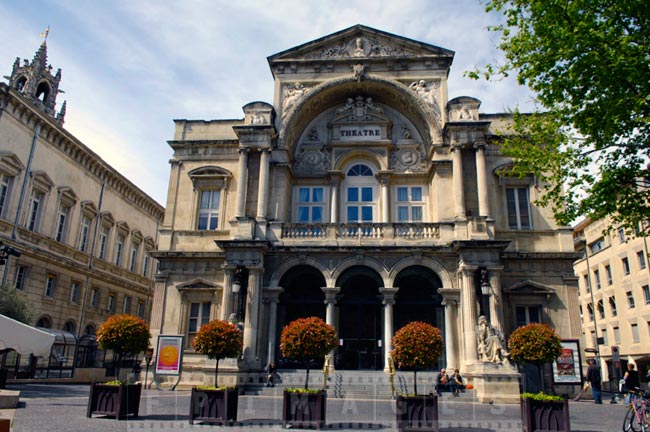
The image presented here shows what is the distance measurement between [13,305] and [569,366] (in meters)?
25.7

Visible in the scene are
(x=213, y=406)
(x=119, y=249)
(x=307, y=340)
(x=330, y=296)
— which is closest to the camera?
(x=213, y=406)

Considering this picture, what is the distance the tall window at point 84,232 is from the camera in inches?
1411

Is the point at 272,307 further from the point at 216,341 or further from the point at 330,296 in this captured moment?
the point at 216,341

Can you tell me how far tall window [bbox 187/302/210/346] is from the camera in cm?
2470

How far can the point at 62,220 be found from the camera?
34094 mm

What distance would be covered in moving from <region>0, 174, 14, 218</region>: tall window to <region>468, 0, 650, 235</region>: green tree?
26.7m

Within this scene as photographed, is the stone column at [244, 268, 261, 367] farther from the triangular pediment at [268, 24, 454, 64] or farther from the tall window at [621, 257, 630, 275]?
the tall window at [621, 257, 630, 275]

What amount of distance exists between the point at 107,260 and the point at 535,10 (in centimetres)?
3417

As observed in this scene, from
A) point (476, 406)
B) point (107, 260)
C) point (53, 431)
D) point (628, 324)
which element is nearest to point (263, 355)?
point (476, 406)

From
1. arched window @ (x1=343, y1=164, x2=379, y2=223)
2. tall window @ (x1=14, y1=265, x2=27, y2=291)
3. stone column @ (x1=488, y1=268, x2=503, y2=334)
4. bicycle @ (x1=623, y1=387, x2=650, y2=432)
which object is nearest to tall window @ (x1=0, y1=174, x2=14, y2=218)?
tall window @ (x1=14, y1=265, x2=27, y2=291)

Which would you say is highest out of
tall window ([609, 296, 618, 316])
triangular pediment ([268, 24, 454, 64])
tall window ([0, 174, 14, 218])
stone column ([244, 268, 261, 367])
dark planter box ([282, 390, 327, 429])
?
triangular pediment ([268, 24, 454, 64])

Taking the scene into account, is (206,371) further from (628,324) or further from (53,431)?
(628,324)

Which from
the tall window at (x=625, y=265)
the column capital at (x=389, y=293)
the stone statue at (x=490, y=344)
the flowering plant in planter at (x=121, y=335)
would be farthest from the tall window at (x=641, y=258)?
the flowering plant in planter at (x=121, y=335)

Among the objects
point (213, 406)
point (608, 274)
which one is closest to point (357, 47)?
point (213, 406)
